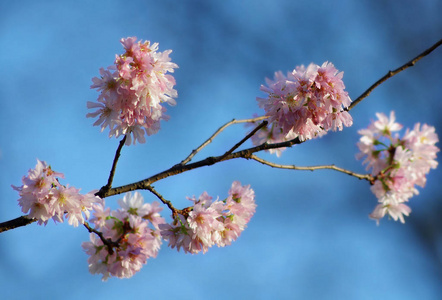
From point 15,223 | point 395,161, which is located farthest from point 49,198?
point 395,161

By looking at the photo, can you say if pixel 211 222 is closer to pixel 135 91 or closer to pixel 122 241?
pixel 122 241

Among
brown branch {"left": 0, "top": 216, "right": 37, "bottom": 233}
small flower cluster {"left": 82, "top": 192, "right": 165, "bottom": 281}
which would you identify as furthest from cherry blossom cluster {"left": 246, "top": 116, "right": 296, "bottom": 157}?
brown branch {"left": 0, "top": 216, "right": 37, "bottom": 233}

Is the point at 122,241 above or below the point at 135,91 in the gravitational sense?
below

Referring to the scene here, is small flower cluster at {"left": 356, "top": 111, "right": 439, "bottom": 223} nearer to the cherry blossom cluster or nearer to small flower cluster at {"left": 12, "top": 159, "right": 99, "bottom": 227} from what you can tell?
the cherry blossom cluster

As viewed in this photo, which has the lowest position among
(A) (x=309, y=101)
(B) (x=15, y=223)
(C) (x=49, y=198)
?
(B) (x=15, y=223)

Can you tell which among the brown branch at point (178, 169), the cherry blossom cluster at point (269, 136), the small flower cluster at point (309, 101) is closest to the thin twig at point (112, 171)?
the brown branch at point (178, 169)

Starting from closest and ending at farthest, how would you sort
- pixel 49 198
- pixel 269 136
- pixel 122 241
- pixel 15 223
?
pixel 15 223, pixel 49 198, pixel 122 241, pixel 269 136

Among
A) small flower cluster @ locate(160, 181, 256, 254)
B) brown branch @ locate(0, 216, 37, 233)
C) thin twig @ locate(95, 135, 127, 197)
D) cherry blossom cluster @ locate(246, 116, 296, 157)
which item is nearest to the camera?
brown branch @ locate(0, 216, 37, 233)
